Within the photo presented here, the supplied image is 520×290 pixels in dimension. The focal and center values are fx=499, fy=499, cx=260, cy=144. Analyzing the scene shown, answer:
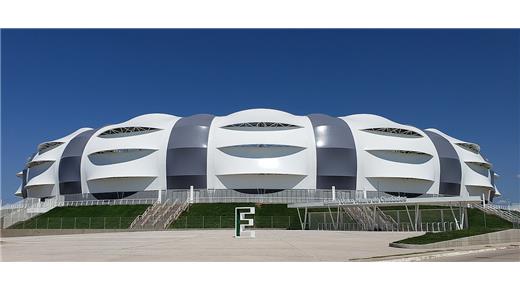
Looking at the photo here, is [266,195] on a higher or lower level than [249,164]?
lower

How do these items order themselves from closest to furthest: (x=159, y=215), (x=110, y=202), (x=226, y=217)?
1. (x=226, y=217)
2. (x=159, y=215)
3. (x=110, y=202)

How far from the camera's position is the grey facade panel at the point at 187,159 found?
72062 mm

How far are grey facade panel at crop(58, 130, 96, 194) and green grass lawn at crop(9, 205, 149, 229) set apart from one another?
32.6 feet

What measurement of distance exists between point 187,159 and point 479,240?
55.9 meters

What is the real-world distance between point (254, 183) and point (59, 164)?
3280 cm

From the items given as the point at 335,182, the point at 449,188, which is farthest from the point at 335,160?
the point at 449,188

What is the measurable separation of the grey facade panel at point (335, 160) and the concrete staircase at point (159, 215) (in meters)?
20.3

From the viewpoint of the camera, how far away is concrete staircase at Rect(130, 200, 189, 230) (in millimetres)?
54153

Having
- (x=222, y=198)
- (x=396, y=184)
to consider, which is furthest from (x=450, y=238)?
(x=396, y=184)

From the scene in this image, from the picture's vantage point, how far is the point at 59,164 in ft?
267

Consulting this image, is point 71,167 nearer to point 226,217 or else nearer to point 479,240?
point 226,217

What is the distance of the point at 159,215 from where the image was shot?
192 ft

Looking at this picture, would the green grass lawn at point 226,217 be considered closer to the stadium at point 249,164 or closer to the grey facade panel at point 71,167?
the stadium at point 249,164

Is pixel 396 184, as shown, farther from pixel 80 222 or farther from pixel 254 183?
pixel 80 222
